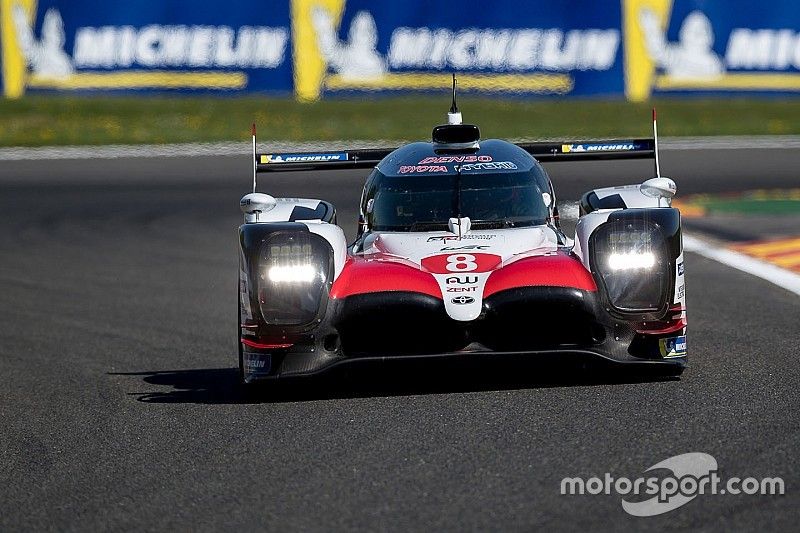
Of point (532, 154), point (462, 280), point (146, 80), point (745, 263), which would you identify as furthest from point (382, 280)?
point (146, 80)

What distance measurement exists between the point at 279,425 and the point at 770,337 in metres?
3.36

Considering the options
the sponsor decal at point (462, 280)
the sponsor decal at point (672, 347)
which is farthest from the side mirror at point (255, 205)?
the sponsor decal at point (672, 347)

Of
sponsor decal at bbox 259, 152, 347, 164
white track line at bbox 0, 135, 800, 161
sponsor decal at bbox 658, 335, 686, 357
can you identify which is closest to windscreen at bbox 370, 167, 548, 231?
sponsor decal at bbox 259, 152, 347, 164

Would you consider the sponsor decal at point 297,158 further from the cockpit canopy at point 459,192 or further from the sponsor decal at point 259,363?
the sponsor decal at point 259,363

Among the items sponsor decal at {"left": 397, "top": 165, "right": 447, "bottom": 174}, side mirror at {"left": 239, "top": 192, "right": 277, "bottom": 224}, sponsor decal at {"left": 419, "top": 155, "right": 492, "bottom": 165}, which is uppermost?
sponsor decal at {"left": 419, "top": 155, "right": 492, "bottom": 165}

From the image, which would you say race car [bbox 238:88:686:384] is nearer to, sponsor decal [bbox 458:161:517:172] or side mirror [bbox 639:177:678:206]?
side mirror [bbox 639:177:678:206]

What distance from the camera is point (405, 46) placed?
957 inches

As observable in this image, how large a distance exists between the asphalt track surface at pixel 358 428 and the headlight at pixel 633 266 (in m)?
0.42

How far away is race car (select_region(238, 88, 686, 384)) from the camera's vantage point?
24.1 ft

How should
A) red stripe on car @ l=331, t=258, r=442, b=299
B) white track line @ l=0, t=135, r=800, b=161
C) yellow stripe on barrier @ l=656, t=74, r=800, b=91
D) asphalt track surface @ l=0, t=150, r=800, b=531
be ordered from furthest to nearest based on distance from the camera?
yellow stripe on barrier @ l=656, t=74, r=800, b=91, white track line @ l=0, t=135, r=800, b=161, red stripe on car @ l=331, t=258, r=442, b=299, asphalt track surface @ l=0, t=150, r=800, b=531

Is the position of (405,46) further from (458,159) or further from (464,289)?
(464,289)

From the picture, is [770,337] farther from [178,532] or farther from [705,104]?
[705,104]

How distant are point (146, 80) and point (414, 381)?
17.9 metres

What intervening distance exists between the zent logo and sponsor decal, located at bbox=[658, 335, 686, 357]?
0.92m
